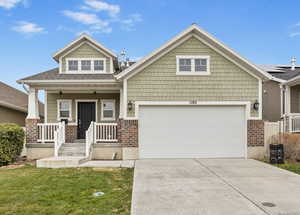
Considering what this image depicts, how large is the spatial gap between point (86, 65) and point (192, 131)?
6.84 m

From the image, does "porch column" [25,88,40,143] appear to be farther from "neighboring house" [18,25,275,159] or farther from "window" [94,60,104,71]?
"window" [94,60,104,71]

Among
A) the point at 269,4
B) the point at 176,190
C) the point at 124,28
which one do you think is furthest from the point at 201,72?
the point at 124,28

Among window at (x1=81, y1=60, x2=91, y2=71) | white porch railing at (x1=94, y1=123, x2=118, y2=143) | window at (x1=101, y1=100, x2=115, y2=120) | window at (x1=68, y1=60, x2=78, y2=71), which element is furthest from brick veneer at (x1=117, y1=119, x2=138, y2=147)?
window at (x1=68, y1=60, x2=78, y2=71)

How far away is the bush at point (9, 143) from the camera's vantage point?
913 centimetres

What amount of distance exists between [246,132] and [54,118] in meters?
9.72

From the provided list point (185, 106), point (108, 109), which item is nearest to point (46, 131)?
point (108, 109)

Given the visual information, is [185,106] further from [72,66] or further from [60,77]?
[72,66]

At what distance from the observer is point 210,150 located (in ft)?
33.6

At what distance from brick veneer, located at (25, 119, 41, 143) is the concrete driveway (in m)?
5.43

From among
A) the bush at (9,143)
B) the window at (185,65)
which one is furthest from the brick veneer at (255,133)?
the bush at (9,143)

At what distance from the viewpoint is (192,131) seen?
33.6ft

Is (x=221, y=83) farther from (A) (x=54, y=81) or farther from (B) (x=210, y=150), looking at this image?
(A) (x=54, y=81)

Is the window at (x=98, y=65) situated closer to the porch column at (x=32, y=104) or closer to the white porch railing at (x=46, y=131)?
the porch column at (x=32, y=104)

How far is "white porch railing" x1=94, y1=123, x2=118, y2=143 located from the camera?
34.9ft
